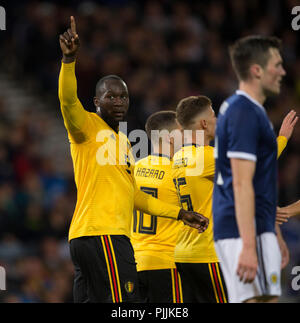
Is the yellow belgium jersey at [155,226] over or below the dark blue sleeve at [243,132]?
below

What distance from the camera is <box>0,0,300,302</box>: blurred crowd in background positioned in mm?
10211

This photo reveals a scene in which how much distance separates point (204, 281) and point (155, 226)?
2.61 ft

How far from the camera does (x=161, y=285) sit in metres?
6.29

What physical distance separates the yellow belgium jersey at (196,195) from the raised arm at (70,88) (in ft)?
3.85

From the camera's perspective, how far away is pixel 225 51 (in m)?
14.5

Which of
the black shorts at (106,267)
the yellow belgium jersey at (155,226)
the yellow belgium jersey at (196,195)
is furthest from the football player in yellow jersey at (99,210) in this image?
the yellow belgium jersey at (155,226)

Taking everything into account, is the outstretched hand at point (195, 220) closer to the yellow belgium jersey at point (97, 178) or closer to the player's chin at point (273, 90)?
the yellow belgium jersey at point (97, 178)

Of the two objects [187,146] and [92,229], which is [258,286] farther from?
[187,146]

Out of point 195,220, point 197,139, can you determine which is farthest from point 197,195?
point 197,139

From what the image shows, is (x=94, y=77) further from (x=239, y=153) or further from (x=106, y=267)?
(x=239, y=153)

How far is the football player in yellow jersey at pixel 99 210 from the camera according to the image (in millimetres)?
5086

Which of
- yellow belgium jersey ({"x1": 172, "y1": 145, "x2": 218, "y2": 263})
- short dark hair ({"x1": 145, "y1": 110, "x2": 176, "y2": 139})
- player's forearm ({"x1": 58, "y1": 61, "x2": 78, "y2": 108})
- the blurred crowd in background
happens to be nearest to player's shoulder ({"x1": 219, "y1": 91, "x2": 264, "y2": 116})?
player's forearm ({"x1": 58, "y1": 61, "x2": 78, "y2": 108})
